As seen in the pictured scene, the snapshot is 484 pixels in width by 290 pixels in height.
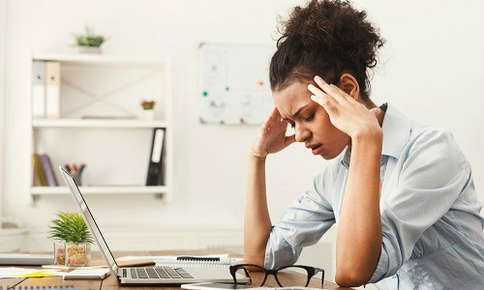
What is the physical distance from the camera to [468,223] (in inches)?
56.8

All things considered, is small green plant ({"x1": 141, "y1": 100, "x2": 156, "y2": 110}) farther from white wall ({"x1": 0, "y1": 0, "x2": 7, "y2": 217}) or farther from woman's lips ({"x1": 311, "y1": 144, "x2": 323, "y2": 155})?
woman's lips ({"x1": 311, "y1": 144, "x2": 323, "y2": 155})

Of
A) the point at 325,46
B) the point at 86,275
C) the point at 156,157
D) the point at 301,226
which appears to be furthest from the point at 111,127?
the point at 325,46

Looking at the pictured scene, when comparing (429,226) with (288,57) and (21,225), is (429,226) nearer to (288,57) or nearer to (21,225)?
(288,57)

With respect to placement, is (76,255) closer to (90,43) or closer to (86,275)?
(86,275)

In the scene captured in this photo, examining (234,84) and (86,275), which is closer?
(86,275)

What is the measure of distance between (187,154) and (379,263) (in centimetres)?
248

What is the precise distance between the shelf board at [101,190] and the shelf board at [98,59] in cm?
60

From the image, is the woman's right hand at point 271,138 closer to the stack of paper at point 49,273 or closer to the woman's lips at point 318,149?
the woman's lips at point 318,149

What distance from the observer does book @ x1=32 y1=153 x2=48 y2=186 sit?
3.47 meters

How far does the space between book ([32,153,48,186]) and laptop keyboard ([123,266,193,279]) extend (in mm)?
1988

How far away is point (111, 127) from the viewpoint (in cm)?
356

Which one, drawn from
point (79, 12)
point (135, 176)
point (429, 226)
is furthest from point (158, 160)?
point (429, 226)

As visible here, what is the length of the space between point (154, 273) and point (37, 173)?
2138 millimetres

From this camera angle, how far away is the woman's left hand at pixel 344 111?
1356mm
